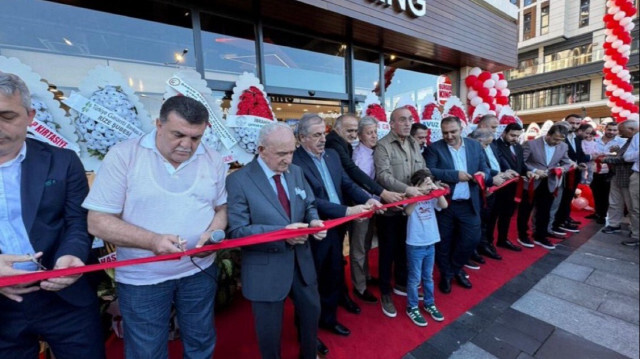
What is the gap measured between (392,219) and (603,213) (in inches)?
242

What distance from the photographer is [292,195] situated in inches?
80.0

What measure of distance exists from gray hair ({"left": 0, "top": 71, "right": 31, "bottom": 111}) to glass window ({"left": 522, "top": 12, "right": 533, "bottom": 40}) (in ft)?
9.51

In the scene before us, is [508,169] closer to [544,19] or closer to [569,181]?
[569,181]

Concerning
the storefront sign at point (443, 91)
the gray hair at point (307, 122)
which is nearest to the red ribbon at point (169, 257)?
the gray hair at point (307, 122)

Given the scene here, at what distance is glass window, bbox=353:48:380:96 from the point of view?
5.89 m

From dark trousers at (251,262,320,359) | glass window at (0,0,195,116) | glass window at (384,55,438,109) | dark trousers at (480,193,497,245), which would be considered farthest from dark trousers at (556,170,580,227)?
glass window at (0,0,195,116)

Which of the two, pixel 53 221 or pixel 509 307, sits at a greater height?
pixel 53 221

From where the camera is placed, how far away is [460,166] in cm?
330

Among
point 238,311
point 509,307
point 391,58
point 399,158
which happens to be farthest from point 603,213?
point 238,311

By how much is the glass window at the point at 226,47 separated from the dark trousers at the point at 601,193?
7.47 metres

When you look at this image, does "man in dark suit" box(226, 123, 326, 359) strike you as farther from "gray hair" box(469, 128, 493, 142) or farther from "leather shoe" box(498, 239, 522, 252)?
"leather shoe" box(498, 239, 522, 252)

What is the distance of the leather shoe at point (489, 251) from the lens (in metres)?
4.29

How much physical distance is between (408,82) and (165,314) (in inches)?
273

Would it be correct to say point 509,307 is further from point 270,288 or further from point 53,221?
point 53,221
